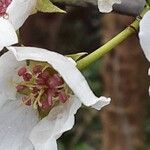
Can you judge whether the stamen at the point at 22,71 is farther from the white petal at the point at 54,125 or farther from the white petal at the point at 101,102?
the white petal at the point at 101,102

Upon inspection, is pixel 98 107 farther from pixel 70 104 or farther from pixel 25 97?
pixel 25 97

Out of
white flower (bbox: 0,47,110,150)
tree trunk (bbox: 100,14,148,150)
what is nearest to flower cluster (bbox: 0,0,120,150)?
white flower (bbox: 0,47,110,150)

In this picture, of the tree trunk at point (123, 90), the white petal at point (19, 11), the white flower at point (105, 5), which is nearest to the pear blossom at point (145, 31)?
the white flower at point (105, 5)

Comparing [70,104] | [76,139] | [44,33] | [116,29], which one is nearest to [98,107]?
[70,104]

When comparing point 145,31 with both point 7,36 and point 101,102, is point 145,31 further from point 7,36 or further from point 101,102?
point 7,36

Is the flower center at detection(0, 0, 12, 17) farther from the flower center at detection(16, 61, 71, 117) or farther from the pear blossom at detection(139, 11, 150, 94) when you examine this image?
the pear blossom at detection(139, 11, 150, 94)

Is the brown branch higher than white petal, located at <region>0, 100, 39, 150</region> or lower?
higher

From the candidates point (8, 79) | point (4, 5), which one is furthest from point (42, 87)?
point (4, 5)
